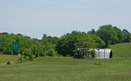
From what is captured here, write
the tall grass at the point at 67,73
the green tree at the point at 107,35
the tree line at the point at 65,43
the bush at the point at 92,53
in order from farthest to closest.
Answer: the green tree at the point at 107,35
the tree line at the point at 65,43
the bush at the point at 92,53
the tall grass at the point at 67,73

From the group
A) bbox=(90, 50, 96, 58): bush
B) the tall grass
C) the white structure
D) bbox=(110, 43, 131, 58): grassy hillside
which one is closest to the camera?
the tall grass

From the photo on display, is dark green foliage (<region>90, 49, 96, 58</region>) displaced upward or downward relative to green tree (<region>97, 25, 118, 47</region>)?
downward

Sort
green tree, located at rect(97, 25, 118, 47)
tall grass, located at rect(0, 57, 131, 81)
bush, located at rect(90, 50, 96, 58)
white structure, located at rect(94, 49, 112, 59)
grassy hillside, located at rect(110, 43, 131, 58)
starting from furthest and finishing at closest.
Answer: green tree, located at rect(97, 25, 118, 47), grassy hillside, located at rect(110, 43, 131, 58), white structure, located at rect(94, 49, 112, 59), bush, located at rect(90, 50, 96, 58), tall grass, located at rect(0, 57, 131, 81)

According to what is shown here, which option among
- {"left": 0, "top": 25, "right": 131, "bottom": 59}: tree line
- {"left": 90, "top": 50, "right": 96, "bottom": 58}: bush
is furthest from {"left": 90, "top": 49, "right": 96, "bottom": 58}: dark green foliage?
{"left": 0, "top": 25, "right": 131, "bottom": 59}: tree line

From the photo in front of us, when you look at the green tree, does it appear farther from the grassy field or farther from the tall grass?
the tall grass

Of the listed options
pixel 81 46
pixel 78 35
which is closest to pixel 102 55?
pixel 81 46

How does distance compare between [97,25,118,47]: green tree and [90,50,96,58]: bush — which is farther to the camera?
[97,25,118,47]: green tree

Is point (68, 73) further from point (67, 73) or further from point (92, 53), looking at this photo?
point (92, 53)

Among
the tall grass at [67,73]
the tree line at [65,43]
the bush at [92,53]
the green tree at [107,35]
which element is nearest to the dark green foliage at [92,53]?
the bush at [92,53]

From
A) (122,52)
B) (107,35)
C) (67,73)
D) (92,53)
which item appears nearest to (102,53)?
(92,53)

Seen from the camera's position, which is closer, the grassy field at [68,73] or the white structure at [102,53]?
the grassy field at [68,73]

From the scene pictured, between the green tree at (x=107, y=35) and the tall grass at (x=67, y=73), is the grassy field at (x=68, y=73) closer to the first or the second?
the tall grass at (x=67, y=73)

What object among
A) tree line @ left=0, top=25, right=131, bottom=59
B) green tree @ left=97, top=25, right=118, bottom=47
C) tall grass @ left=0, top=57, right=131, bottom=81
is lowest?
tall grass @ left=0, top=57, right=131, bottom=81

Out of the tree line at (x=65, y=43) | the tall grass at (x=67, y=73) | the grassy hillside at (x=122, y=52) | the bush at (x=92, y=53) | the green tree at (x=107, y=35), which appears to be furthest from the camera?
the green tree at (x=107, y=35)
